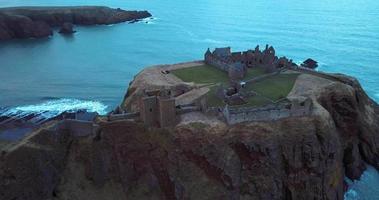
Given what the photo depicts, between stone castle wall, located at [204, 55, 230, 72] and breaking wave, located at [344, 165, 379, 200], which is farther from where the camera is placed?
stone castle wall, located at [204, 55, 230, 72]

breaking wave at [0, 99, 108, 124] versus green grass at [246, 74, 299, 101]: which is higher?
green grass at [246, 74, 299, 101]

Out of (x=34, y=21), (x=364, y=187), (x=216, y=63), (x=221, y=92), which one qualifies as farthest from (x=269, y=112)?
(x=34, y=21)

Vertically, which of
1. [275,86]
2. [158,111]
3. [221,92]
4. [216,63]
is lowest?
[275,86]

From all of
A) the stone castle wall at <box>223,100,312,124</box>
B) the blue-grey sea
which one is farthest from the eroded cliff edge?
the blue-grey sea

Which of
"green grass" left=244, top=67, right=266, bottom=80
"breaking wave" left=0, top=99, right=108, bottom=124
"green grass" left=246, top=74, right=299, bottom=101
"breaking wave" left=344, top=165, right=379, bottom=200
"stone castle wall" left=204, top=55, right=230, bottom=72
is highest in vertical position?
"stone castle wall" left=204, top=55, right=230, bottom=72

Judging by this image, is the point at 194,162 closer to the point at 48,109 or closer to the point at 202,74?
the point at 202,74

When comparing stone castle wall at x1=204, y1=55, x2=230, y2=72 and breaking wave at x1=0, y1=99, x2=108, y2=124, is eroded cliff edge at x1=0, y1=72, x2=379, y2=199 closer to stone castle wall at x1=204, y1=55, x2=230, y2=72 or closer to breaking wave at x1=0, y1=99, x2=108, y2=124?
breaking wave at x1=0, y1=99, x2=108, y2=124
